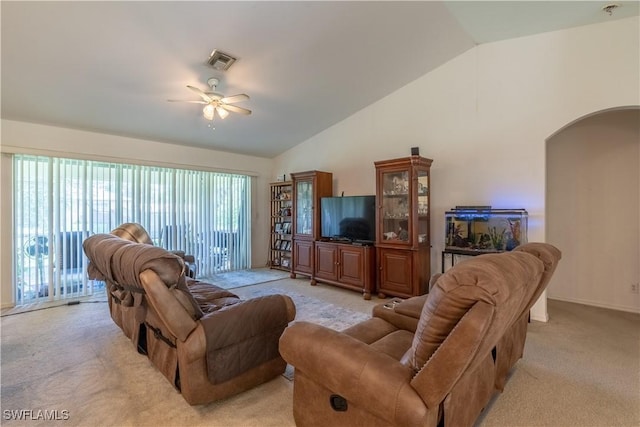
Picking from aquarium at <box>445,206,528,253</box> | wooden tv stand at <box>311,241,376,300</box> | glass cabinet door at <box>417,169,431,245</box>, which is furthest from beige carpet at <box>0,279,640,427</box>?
wooden tv stand at <box>311,241,376,300</box>

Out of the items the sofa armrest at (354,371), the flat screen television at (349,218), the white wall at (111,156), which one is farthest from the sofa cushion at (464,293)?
the white wall at (111,156)

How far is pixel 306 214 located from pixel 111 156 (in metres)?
3.20

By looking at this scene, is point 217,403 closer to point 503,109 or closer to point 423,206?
point 423,206

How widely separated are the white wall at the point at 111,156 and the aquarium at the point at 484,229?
4040 mm

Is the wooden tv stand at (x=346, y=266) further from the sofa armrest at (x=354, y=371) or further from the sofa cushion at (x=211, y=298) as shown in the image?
the sofa armrest at (x=354, y=371)

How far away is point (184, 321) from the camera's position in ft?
5.72

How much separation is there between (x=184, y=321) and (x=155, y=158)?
161 inches

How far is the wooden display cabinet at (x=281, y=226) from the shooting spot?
615 centimetres

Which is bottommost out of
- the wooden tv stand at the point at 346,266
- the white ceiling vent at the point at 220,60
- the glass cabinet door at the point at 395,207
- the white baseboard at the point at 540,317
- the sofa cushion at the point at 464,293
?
the white baseboard at the point at 540,317

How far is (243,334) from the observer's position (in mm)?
1954

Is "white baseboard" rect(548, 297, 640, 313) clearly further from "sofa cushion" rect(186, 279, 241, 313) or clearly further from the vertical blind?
the vertical blind

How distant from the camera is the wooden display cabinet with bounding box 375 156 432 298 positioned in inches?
155

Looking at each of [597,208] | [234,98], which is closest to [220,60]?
[234,98]

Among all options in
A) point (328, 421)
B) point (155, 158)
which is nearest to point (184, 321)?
point (328, 421)
